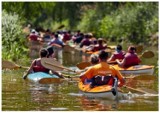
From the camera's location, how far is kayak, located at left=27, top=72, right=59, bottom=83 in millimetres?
15578

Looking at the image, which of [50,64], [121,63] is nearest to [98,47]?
[121,63]

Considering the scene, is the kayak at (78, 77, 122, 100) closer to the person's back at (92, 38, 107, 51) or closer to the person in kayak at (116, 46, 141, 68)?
A: the person in kayak at (116, 46, 141, 68)

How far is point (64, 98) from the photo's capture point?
43.6 ft

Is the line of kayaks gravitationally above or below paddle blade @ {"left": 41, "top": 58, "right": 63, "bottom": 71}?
below

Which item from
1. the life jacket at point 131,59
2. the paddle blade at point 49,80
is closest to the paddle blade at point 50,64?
the paddle blade at point 49,80

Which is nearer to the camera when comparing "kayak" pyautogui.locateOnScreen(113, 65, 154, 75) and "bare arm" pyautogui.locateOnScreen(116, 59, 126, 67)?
"kayak" pyautogui.locateOnScreen(113, 65, 154, 75)

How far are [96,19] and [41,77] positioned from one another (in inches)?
1193

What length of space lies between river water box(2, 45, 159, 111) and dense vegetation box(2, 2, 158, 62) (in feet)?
18.9

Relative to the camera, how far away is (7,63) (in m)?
17.7

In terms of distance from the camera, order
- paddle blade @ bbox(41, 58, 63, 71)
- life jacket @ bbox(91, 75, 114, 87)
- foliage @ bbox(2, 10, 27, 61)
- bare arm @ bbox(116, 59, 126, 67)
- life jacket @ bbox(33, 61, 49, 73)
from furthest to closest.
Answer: foliage @ bbox(2, 10, 27, 61) < bare arm @ bbox(116, 59, 126, 67) < life jacket @ bbox(33, 61, 49, 73) < paddle blade @ bbox(41, 58, 63, 71) < life jacket @ bbox(91, 75, 114, 87)

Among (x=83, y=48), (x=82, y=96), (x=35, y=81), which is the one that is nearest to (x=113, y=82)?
(x=82, y=96)

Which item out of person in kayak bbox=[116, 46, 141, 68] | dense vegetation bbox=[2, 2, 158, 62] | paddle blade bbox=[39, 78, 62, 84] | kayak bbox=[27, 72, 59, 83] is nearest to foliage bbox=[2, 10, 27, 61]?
dense vegetation bbox=[2, 2, 158, 62]

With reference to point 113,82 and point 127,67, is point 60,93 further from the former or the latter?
point 127,67

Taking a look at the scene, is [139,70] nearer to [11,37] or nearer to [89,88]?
[89,88]
